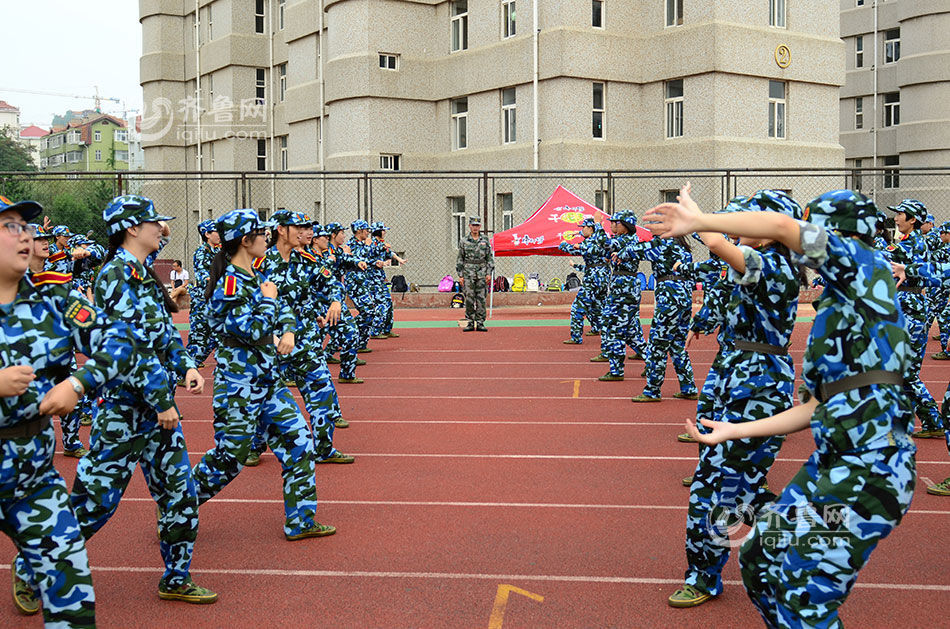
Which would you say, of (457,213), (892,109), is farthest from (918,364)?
(892,109)

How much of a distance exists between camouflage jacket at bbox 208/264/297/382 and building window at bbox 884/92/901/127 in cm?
4717

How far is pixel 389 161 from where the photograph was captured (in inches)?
1462

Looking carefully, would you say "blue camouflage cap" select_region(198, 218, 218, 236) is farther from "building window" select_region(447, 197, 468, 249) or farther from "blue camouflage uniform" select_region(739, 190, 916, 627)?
"building window" select_region(447, 197, 468, 249)

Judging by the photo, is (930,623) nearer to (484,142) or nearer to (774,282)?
(774,282)

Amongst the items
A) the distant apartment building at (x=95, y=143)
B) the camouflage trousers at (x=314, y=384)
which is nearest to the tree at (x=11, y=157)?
the distant apartment building at (x=95, y=143)

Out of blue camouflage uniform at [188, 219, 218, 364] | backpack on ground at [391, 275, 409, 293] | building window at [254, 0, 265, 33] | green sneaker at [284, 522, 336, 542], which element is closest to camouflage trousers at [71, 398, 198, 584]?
green sneaker at [284, 522, 336, 542]

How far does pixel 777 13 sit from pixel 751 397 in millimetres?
29926

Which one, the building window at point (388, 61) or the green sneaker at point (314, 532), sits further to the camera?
the building window at point (388, 61)

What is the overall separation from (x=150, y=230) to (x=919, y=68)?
4496 centimetres

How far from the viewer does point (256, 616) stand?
573 centimetres

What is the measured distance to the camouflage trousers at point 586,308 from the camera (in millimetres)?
17922

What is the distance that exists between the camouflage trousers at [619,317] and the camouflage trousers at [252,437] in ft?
26.2

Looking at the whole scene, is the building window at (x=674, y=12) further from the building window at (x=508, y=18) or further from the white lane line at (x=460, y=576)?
the white lane line at (x=460, y=576)

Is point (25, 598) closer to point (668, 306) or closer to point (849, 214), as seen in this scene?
point (849, 214)
